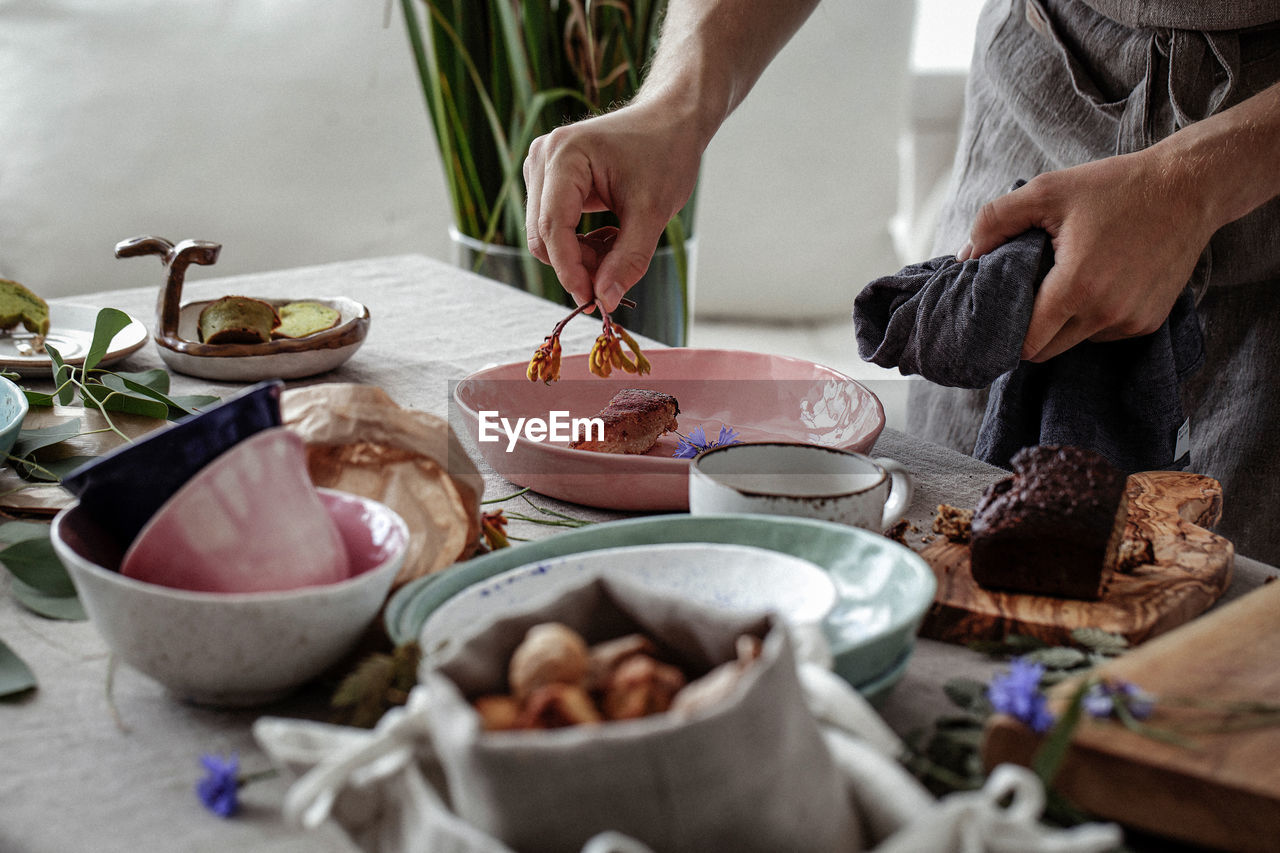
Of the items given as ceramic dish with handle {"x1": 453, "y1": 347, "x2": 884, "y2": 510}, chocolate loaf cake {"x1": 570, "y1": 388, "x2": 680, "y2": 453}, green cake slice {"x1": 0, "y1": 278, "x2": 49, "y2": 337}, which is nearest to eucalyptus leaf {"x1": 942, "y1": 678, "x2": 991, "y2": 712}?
ceramic dish with handle {"x1": 453, "y1": 347, "x2": 884, "y2": 510}

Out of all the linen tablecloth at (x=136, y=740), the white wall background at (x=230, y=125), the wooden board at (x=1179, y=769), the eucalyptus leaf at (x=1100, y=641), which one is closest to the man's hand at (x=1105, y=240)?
the linen tablecloth at (x=136, y=740)

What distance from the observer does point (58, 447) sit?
2.90ft

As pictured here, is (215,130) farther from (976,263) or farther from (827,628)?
(827,628)

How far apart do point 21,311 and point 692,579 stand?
897mm

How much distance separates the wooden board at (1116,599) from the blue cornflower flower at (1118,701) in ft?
0.48

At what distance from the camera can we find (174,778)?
0.50m

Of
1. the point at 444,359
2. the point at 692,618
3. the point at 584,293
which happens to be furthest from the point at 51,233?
the point at 692,618

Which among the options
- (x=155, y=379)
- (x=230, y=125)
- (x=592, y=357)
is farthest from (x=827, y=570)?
(x=230, y=125)

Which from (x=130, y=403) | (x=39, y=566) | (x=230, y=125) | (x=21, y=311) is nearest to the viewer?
(x=39, y=566)

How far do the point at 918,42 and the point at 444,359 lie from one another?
2.56m

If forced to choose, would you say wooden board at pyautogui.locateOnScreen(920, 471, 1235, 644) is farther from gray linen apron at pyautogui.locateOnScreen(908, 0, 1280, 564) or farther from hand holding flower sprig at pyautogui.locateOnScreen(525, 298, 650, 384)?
gray linen apron at pyautogui.locateOnScreen(908, 0, 1280, 564)

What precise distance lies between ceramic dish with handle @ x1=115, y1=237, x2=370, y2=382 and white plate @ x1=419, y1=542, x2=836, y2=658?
1.94 feet

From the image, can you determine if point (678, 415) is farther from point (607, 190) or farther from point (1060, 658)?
point (1060, 658)

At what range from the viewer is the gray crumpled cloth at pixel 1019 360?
0.91 m
